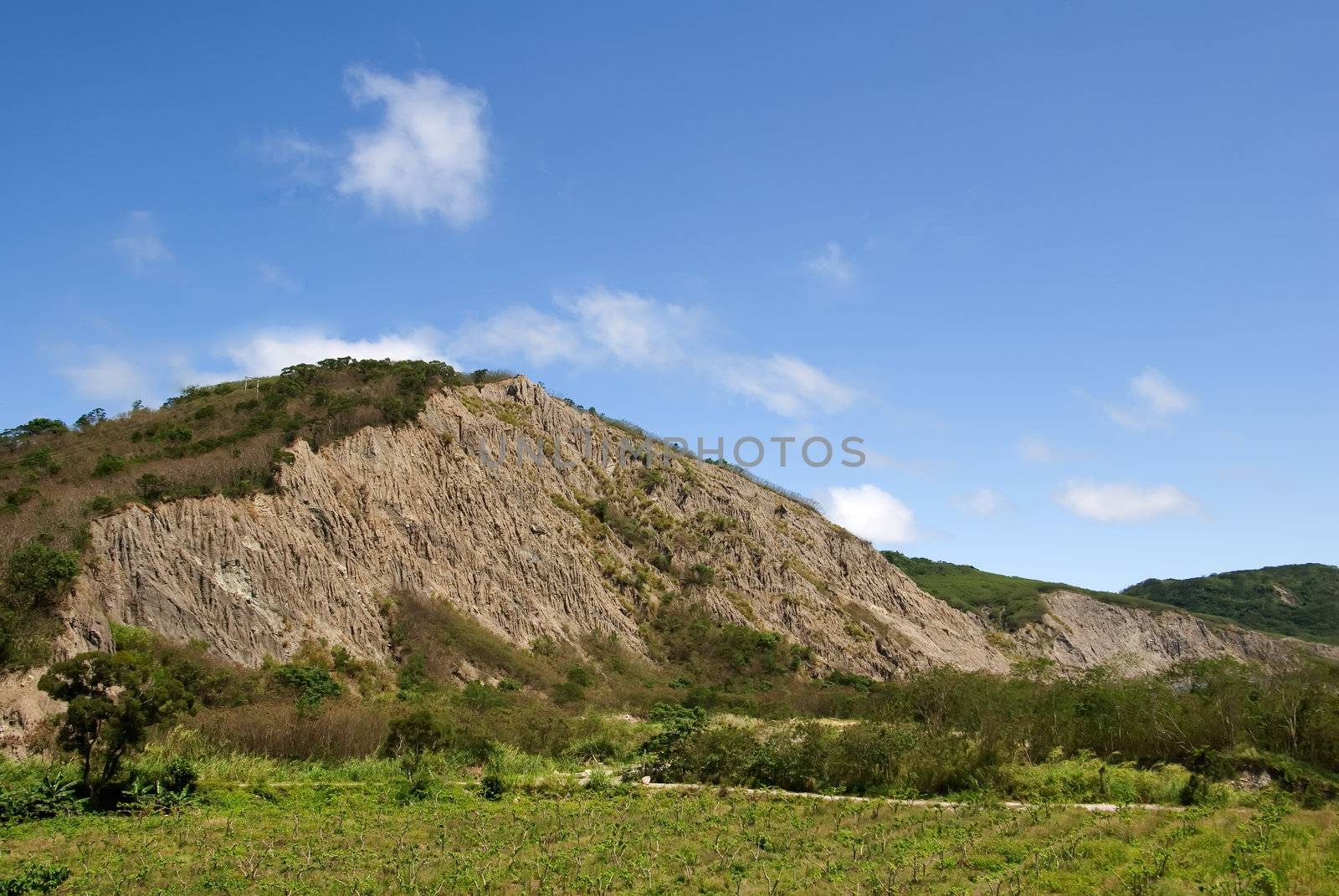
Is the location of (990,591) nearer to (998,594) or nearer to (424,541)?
(998,594)

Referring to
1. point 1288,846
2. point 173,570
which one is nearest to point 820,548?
point 173,570

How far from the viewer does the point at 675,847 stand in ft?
51.3

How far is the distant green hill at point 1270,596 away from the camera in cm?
10975

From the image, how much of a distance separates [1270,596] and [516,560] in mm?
117326

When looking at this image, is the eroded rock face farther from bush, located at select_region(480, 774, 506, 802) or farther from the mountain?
bush, located at select_region(480, 774, 506, 802)

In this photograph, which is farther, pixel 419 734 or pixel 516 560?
pixel 516 560

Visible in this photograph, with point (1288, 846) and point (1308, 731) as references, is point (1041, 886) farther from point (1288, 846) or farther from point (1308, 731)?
point (1308, 731)

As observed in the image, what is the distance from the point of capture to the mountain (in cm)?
3469

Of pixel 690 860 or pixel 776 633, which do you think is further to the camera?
pixel 776 633

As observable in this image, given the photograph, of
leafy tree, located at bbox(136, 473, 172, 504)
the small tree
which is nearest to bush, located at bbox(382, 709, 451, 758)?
the small tree

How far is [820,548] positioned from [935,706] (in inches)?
1837

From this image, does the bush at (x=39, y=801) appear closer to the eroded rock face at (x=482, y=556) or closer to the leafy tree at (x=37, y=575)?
the leafy tree at (x=37, y=575)

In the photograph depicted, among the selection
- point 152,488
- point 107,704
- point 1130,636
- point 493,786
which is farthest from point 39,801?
point 1130,636

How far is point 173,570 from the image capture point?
35188mm
